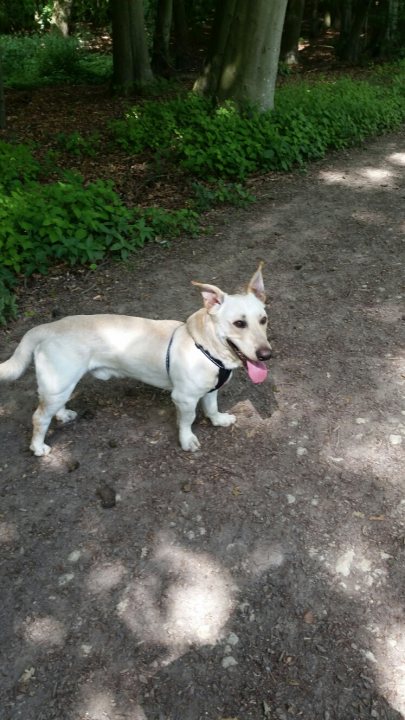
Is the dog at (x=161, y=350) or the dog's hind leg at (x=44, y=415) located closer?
the dog at (x=161, y=350)

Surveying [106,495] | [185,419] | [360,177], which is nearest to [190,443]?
[185,419]

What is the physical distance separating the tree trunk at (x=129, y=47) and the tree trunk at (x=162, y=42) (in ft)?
8.30

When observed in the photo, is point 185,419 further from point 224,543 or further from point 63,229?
point 63,229

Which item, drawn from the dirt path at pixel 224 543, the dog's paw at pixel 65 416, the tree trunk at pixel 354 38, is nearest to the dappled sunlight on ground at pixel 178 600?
the dirt path at pixel 224 543

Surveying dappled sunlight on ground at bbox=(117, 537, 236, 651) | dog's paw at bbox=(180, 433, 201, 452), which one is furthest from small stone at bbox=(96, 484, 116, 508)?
dog's paw at bbox=(180, 433, 201, 452)

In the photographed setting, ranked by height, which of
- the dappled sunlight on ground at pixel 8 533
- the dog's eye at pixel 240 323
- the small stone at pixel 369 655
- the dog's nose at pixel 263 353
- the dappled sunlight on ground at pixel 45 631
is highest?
the dog's eye at pixel 240 323

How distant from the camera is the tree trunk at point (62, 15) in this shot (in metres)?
25.0

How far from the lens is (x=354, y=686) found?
2625mm

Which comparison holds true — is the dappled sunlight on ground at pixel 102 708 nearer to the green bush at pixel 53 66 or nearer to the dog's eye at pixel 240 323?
the dog's eye at pixel 240 323

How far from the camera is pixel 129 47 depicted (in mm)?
13086

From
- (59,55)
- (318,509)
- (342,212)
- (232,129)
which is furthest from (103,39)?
(318,509)

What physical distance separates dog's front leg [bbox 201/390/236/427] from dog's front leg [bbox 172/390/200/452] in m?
0.23

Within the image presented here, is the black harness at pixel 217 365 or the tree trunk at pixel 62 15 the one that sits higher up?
the tree trunk at pixel 62 15

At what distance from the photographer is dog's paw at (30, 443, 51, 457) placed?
3.97 meters
